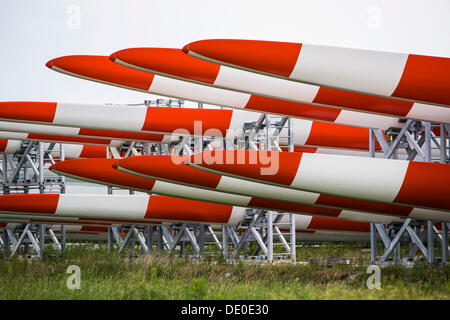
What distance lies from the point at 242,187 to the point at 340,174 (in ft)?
5.02

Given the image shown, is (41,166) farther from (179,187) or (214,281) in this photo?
(214,281)

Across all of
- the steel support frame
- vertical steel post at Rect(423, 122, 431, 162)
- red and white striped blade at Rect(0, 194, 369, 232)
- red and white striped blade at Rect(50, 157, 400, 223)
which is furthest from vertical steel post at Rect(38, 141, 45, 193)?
vertical steel post at Rect(423, 122, 431, 162)

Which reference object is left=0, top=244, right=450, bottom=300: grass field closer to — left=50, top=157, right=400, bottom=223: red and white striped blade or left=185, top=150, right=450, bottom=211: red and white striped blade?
left=50, top=157, right=400, bottom=223: red and white striped blade

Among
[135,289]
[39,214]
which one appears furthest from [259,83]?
[39,214]

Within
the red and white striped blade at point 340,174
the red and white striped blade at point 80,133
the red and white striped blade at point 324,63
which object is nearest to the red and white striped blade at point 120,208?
the red and white striped blade at point 80,133

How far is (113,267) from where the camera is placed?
1073cm

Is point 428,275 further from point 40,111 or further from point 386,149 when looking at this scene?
point 40,111

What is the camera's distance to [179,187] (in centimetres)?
1067

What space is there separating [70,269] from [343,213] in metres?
4.54

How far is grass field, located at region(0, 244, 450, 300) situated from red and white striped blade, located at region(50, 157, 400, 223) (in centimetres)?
91

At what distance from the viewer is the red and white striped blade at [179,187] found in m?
9.65

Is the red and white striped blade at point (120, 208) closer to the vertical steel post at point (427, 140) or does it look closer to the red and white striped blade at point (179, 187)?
the red and white striped blade at point (179, 187)

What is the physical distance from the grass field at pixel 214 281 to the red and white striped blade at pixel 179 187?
0.91 metres
